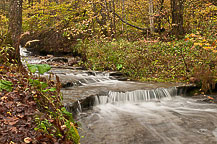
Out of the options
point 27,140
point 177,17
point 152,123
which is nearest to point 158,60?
point 177,17

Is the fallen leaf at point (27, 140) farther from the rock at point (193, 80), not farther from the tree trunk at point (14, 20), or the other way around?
the rock at point (193, 80)

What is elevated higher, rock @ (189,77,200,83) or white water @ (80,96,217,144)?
rock @ (189,77,200,83)

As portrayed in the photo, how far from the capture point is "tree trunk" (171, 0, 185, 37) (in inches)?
501

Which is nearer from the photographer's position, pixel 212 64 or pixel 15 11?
pixel 15 11

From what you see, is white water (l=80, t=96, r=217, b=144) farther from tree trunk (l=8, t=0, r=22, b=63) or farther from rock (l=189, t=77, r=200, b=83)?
tree trunk (l=8, t=0, r=22, b=63)

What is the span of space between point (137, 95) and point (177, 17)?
7981 millimetres

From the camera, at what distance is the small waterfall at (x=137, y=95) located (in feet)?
23.7

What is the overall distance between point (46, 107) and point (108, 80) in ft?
22.1

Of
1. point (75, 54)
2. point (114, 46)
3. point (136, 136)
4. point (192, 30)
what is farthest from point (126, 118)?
point (75, 54)

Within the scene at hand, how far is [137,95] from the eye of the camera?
7.65 metres

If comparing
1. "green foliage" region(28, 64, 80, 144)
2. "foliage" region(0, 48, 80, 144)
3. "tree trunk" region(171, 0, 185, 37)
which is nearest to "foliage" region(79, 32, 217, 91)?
"tree trunk" region(171, 0, 185, 37)

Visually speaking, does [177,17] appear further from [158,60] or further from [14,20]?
[14,20]

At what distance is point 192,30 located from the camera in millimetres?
12984

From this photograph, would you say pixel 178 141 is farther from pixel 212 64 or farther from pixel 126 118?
pixel 212 64
